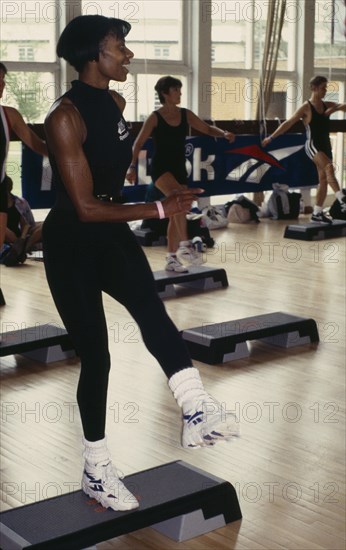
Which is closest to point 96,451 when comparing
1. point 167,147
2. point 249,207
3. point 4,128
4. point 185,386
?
point 185,386

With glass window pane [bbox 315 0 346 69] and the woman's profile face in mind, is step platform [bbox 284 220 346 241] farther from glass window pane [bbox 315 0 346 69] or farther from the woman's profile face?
the woman's profile face

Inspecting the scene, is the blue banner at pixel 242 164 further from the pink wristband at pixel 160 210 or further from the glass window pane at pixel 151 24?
the pink wristband at pixel 160 210

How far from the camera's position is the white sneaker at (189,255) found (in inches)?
256

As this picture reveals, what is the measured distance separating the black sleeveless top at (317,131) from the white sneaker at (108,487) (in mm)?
6806

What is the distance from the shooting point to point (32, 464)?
320 cm

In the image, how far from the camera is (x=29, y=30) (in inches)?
336

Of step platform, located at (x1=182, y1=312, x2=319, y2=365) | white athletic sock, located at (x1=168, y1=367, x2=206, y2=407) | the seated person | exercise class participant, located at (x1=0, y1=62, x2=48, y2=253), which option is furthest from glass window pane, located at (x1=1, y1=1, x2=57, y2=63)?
white athletic sock, located at (x1=168, y1=367, x2=206, y2=407)

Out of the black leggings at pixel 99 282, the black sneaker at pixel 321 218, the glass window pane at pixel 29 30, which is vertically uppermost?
the glass window pane at pixel 29 30

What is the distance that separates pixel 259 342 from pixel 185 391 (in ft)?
9.28

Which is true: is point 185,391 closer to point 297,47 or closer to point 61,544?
point 61,544

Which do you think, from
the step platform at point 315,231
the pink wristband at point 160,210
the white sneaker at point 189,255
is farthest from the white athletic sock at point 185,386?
the step platform at point 315,231

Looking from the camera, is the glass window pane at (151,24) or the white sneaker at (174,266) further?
the glass window pane at (151,24)

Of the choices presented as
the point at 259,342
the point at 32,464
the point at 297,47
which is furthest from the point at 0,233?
the point at 297,47

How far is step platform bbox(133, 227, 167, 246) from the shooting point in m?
8.23
